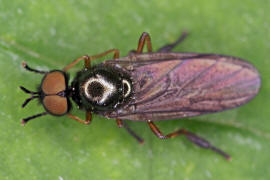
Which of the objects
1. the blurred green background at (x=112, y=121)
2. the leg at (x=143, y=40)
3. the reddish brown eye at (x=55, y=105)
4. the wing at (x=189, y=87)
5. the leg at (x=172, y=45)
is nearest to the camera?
the blurred green background at (x=112, y=121)

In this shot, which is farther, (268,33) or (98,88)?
(268,33)

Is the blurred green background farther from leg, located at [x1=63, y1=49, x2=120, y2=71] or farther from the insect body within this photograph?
the insect body

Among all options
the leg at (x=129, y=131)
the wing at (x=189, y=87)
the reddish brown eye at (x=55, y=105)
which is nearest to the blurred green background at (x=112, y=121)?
the leg at (x=129, y=131)

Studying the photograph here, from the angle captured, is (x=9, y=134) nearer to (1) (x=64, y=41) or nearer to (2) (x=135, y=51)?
(1) (x=64, y=41)

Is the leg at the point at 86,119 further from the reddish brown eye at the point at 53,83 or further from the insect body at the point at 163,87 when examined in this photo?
the reddish brown eye at the point at 53,83

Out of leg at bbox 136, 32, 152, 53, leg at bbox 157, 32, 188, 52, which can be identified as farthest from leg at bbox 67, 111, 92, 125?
leg at bbox 157, 32, 188, 52

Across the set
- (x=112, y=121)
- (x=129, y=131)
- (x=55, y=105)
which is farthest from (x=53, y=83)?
(x=129, y=131)

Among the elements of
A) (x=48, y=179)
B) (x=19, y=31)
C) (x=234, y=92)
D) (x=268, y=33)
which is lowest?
(x=48, y=179)

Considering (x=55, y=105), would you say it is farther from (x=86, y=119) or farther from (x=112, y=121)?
(x=112, y=121)

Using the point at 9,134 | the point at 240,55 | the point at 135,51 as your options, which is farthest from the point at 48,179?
the point at 240,55
